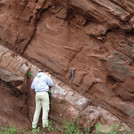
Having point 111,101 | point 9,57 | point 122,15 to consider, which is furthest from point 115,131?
point 9,57

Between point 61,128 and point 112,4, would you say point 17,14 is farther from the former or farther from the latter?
point 61,128

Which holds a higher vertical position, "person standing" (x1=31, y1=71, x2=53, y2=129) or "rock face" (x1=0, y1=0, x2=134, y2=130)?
"rock face" (x1=0, y1=0, x2=134, y2=130)

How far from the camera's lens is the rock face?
593cm

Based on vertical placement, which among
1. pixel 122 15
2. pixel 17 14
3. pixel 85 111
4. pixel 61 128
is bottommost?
pixel 61 128

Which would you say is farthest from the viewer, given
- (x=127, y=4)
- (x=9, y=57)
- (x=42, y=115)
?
(x=9, y=57)

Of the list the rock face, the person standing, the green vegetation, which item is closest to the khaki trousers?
the person standing

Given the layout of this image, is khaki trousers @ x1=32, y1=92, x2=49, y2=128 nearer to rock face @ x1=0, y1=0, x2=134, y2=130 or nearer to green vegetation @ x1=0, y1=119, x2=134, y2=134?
green vegetation @ x1=0, y1=119, x2=134, y2=134

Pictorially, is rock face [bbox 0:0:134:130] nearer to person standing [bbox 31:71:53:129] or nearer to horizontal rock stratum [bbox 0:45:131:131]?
horizontal rock stratum [bbox 0:45:131:131]

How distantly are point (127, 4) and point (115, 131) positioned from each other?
140 inches

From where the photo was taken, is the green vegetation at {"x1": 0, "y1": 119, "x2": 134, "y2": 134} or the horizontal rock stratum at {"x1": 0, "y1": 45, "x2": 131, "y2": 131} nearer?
the green vegetation at {"x1": 0, "y1": 119, "x2": 134, "y2": 134}

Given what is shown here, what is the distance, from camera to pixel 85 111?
5.99 metres

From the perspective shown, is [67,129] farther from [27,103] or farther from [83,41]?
[83,41]

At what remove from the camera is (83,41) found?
6570 mm

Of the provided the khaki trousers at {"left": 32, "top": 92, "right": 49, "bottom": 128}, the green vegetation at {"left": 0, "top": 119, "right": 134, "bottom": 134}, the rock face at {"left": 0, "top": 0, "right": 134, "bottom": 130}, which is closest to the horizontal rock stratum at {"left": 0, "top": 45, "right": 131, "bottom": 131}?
the green vegetation at {"left": 0, "top": 119, "right": 134, "bottom": 134}
